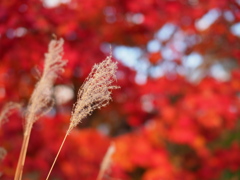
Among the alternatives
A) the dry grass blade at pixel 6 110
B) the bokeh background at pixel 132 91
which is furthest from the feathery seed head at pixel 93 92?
the bokeh background at pixel 132 91

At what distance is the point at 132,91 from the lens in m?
6.52

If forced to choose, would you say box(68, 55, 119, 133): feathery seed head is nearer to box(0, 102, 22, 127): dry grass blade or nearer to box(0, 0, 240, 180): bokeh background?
box(0, 102, 22, 127): dry grass blade

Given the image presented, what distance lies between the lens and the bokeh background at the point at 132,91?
3.93 m

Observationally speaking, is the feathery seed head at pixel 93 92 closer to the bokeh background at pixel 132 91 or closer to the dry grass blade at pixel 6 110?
the dry grass blade at pixel 6 110

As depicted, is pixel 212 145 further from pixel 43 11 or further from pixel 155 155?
pixel 43 11

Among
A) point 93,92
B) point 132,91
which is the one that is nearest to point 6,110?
point 93,92

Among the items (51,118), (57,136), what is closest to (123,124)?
(51,118)

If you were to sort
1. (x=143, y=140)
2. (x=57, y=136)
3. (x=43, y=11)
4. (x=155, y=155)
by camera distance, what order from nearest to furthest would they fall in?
(x=43, y=11), (x=57, y=136), (x=155, y=155), (x=143, y=140)

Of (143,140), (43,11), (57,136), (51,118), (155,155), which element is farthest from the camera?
(143,140)

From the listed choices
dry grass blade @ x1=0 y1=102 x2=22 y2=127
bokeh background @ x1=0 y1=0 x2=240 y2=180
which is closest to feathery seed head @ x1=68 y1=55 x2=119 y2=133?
dry grass blade @ x1=0 y1=102 x2=22 y2=127

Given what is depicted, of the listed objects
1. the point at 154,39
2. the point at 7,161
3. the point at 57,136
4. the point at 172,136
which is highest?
the point at 154,39

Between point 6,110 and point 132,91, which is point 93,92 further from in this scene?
point 132,91

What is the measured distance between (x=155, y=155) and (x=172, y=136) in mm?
510

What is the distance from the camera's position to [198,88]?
658 centimetres
